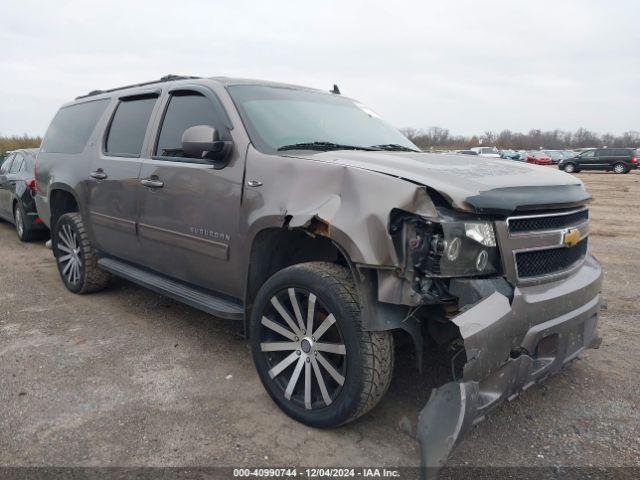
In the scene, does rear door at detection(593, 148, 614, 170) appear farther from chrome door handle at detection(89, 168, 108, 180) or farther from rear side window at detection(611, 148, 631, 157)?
chrome door handle at detection(89, 168, 108, 180)

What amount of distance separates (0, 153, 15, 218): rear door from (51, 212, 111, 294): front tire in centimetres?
401

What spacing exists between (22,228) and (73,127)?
12.3ft

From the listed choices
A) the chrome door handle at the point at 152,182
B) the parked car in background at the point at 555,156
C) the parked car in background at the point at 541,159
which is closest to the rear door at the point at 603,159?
the parked car in background at the point at 541,159

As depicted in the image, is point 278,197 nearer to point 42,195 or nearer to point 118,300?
point 118,300

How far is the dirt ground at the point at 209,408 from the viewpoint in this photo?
8.45ft

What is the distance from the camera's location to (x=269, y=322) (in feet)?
9.66

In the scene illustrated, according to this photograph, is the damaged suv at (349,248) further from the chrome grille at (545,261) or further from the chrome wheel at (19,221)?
the chrome wheel at (19,221)

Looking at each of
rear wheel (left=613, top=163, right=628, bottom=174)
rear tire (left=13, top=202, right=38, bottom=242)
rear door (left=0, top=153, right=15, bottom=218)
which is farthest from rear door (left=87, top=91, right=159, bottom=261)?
rear wheel (left=613, top=163, right=628, bottom=174)

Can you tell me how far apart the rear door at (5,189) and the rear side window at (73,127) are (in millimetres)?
3502

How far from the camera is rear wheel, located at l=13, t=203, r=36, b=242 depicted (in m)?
8.17

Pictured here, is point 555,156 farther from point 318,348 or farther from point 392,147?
point 318,348

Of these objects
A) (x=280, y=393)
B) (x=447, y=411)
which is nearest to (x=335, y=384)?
(x=280, y=393)

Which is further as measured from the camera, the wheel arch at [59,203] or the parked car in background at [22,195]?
the parked car in background at [22,195]

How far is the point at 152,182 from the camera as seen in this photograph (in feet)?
12.7
